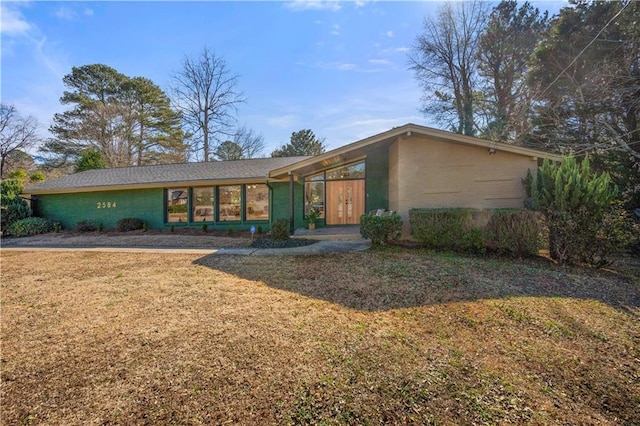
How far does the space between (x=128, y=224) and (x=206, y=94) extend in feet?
47.1

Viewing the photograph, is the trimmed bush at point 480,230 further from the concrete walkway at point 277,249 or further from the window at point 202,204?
the window at point 202,204

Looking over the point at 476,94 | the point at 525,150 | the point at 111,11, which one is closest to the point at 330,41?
the point at 111,11

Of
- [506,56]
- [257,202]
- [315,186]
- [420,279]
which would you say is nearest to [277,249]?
[420,279]

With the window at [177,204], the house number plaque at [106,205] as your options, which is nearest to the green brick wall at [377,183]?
the window at [177,204]

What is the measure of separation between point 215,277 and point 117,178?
41.7 feet

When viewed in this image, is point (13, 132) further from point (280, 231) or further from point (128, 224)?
point (280, 231)

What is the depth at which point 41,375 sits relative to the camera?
2.48m

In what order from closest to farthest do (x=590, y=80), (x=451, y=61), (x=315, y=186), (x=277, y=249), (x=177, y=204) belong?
(x=277, y=249)
(x=590, y=80)
(x=315, y=186)
(x=177, y=204)
(x=451, y=61)

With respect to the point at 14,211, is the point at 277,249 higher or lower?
lower

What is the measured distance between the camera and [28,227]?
13234 millimetres

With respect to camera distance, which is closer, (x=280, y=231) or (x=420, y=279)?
(x=420, y=279)

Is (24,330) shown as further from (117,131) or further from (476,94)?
(117,131)

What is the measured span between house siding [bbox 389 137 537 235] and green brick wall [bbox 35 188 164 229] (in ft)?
37.5

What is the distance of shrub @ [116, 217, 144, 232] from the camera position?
13.1m
